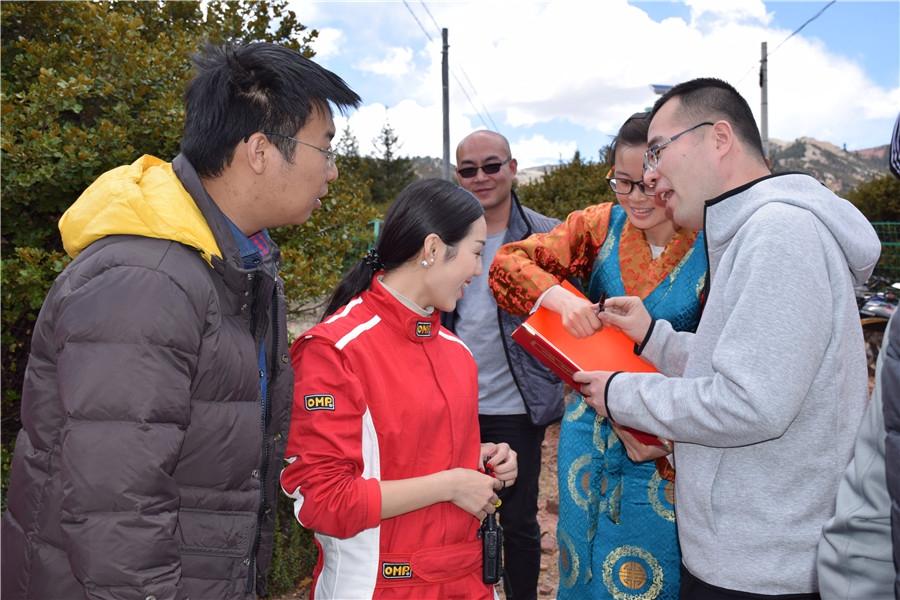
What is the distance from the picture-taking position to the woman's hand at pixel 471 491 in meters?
2.23

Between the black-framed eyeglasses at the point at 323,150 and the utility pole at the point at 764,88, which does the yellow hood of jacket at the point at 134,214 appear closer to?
the black-framed eyeglasses at the point at 323,150

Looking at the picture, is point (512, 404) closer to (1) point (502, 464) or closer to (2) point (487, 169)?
(2) point (487, 169)

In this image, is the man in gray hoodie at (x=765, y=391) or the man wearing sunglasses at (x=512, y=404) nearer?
the man in gray hoodie at (x=765, y=391)

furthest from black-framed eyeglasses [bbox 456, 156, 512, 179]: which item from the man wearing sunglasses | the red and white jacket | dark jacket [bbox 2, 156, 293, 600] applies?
dark jacket [bbox 2, 156, 293, 600]

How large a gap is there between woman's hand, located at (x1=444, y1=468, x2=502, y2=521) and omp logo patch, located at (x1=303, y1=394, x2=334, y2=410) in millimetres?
427

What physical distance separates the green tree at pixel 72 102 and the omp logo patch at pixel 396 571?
115 inches

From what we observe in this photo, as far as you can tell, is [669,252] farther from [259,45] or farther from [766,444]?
[259,45]

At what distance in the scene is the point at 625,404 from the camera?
2.08m

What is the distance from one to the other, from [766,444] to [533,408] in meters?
2.24

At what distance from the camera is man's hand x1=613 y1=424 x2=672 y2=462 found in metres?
2.57

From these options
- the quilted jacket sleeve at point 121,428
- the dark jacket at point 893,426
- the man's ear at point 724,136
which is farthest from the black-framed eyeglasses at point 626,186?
the quilted jacket sleeve at point 121,428

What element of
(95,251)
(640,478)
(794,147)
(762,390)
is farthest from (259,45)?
(794,147)

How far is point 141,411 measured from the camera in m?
1.54

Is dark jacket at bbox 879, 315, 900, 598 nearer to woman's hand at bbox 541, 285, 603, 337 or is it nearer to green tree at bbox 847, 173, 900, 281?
woman's hand at bbox 541, 285, 603, 337
